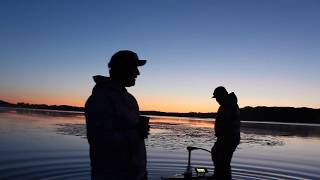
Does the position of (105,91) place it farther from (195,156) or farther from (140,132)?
(195,156)

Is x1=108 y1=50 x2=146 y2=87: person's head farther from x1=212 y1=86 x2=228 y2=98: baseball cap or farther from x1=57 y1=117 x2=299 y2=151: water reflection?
x1=57 y1=117 x2=299 y2=151: water reflection

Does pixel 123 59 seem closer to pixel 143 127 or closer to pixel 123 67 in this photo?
pixel 123 67

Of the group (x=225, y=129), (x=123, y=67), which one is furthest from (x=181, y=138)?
(x=123, y=67)

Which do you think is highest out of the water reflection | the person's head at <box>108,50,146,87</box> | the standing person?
the person's head at <box>108,50,146,87</box>

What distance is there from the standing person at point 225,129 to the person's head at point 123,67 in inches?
263

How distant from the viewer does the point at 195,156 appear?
77.2ft

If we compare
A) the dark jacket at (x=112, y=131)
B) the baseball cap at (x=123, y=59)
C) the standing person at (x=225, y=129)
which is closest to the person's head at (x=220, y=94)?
the standing person at (x=225, y=129)

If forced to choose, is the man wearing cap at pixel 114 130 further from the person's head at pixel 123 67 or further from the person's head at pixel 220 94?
the person's head at pixel 220 94

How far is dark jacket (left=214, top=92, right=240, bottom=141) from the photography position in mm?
11047

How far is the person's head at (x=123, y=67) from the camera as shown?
4492 mm

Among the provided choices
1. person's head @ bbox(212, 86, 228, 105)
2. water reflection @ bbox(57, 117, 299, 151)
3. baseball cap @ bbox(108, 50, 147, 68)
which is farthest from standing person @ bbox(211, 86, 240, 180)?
water reflection @ bbox(57, 117, 299, 151)

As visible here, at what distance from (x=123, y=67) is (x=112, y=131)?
2.71 ft

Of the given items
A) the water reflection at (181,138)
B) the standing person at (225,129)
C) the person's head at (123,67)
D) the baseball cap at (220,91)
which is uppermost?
the baseball cap at (220,91)

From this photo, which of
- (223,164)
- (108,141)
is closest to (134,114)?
(108,141)
